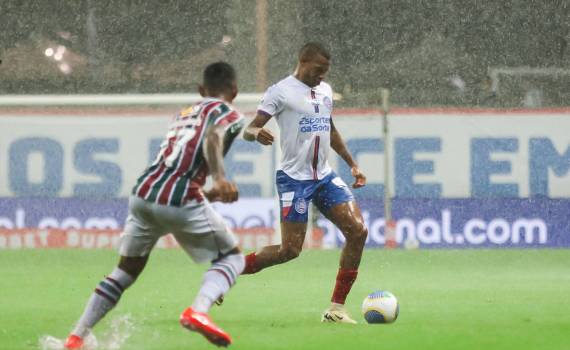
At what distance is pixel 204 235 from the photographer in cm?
691

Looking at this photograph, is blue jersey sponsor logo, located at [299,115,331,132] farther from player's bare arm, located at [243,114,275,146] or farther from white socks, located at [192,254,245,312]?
white socks, located at [192,254,245,312]

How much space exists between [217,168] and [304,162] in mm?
2315

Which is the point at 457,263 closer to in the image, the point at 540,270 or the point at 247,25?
the point at 540,270

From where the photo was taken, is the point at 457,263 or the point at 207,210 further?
the point at 457,263

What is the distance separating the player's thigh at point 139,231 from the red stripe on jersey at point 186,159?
12 centimetres

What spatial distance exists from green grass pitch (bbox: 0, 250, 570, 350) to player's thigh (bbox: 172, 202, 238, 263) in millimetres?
652

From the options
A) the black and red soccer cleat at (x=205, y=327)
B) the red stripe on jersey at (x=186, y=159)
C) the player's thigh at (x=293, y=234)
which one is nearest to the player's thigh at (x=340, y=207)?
the player's thigh at (x=293, y=234)

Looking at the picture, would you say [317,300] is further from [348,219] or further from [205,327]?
[205,327]

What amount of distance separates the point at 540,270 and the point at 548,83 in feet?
20.7

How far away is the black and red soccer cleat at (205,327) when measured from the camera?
21.1ft

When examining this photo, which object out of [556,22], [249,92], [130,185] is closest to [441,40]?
[556,22]

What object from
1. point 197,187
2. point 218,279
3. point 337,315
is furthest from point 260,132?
point 218,279

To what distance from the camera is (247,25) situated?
65.9ft

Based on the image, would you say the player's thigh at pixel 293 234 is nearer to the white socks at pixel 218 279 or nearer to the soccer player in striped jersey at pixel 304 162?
the soccer player in striped jersey at pixel 304 162
